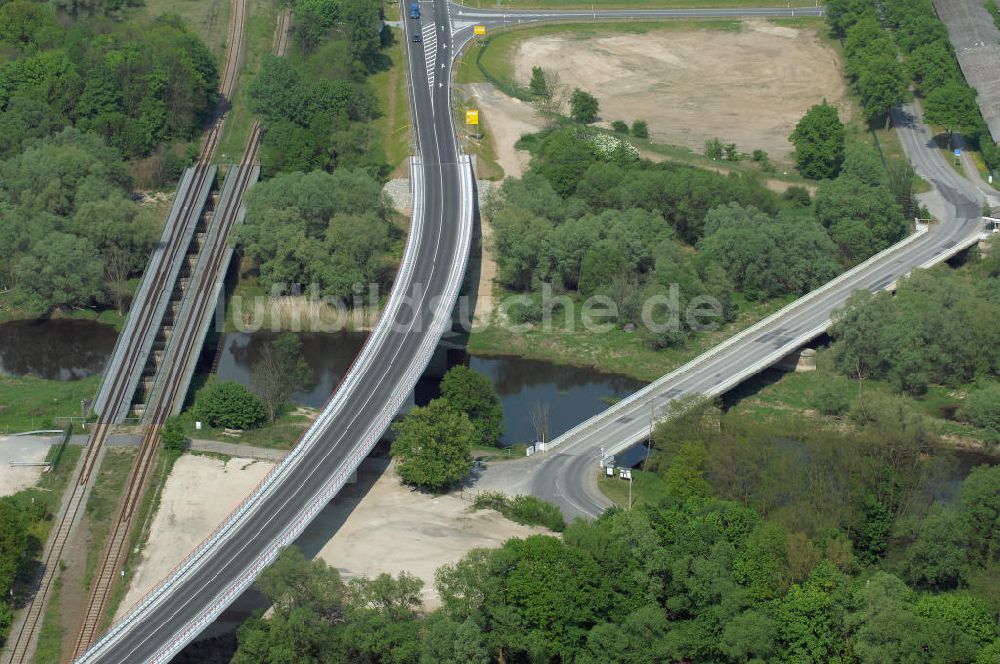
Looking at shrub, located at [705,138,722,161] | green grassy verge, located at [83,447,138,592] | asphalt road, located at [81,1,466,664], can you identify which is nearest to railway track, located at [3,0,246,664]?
green grassy verge, located at [83,447,138,592]

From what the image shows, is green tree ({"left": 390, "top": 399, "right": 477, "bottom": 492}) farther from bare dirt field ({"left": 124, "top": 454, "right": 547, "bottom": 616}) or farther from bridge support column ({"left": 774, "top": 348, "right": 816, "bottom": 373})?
bridge support column ({"left": 774, "top": 348, "right": 816, "bottom": 373})

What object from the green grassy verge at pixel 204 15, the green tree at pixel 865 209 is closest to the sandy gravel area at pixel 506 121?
the green grassy verge at pixel 204 15

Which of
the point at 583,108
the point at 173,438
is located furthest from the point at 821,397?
the point at 583,108

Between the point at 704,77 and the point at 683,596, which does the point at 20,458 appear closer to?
the point at 683,596

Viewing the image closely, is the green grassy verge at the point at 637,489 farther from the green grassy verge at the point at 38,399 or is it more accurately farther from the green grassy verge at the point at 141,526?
the green grassy verge at the point at 38,399

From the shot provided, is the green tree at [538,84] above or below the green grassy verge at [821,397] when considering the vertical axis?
above
